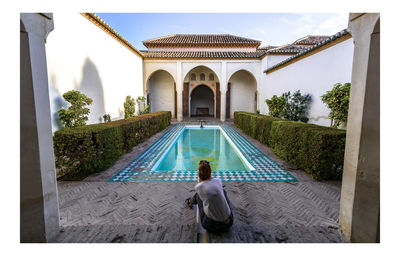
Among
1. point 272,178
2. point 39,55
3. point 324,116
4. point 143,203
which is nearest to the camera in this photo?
point 39,55

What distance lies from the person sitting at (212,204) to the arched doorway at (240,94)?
16764 millimetres

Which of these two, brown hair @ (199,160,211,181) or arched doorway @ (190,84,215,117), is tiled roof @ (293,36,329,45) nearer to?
arched doorway @ (190,84,215,117)

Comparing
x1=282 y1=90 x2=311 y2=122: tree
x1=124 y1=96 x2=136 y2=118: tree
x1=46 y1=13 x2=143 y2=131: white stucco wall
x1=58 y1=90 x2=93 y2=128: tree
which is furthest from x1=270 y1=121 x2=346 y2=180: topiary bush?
x1=124 y1=96 x2=136 y2=118: tree

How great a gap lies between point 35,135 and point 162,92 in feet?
56.5

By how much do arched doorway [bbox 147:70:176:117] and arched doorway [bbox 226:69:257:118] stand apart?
5804 millimetres

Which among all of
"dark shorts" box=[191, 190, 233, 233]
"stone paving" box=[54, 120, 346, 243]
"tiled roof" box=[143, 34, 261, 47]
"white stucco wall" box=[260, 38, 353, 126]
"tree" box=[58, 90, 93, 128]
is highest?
"tiled roof" box=[143, 34, 261, 47]

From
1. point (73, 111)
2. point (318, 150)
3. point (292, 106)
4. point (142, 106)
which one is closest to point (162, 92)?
point (142, 106)

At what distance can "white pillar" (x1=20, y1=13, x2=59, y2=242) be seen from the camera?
5.96ft

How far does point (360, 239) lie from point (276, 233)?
35.6 inches

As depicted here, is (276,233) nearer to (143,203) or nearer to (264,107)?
(143,203)

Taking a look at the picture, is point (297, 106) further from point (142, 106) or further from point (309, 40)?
point (309, 40)

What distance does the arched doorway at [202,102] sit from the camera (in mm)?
21938

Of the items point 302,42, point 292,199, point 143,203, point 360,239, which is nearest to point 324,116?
point 292,199

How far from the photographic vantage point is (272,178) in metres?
4.07
